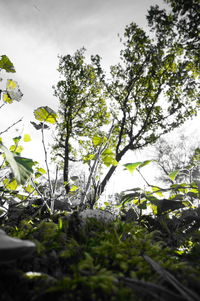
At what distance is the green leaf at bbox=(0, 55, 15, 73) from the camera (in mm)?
1180

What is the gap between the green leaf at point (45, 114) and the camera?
3.99 feet

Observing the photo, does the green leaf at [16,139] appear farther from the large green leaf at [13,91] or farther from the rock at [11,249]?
→ the rock at [11,249]

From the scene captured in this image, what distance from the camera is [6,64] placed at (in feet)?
3.97

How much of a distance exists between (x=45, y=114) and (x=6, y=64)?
1.41 ft

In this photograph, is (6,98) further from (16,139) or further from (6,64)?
(16,139)

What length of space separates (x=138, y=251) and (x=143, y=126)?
11878mm

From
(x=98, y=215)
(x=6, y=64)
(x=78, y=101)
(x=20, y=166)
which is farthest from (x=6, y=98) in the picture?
(x=78, y=101)

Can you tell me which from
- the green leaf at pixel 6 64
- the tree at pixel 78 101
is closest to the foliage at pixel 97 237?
the green leaf at pixel 6 64

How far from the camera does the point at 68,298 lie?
415 millimetres

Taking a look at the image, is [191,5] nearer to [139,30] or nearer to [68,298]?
[139,30]

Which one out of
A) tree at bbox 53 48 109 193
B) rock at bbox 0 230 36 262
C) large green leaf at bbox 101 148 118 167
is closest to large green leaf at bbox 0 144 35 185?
rock at bbox 0 230 36 262

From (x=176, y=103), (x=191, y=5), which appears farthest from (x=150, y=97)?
(x=191, y=5)

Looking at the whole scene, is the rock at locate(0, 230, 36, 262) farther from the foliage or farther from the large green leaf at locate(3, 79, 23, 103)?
the large green leaf at locate(3, 79, 23, 103)

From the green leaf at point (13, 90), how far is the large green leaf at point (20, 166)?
69 centimetres
